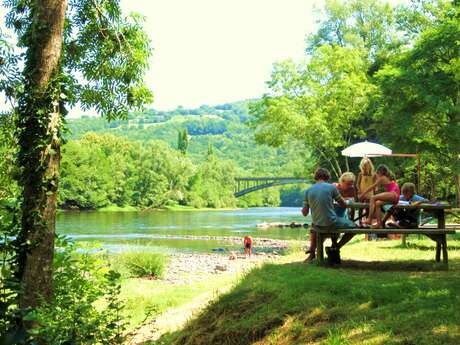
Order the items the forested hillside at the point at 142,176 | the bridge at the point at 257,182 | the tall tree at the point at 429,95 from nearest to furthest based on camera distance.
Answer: the tall tree at the point at 429,95
the forested hillside at the point at 142,176
the bridge at the point at 257,182

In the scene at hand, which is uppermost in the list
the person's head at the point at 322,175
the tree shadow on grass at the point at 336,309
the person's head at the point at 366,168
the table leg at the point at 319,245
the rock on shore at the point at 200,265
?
the person's head at the point at 366,168

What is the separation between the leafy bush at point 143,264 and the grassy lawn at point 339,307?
7454 mm

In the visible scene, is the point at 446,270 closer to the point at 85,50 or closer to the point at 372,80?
the point at 85,50

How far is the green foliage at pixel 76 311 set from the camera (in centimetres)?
457

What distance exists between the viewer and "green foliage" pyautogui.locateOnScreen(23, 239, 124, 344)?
4.57 meters

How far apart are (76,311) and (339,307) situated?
2261 millimetres

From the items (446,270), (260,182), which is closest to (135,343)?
(446,270)

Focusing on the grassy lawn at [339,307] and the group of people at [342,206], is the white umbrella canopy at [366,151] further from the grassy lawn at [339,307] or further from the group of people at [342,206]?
the grassy lawn at [339,307]

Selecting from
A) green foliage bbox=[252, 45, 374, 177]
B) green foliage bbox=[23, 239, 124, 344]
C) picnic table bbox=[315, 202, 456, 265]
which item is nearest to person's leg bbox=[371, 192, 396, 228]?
picnic table bbox=[315, 202, 456, 265]

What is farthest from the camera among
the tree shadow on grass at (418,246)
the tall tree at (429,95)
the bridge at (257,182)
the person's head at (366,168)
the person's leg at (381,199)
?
the bridge at (257,182)

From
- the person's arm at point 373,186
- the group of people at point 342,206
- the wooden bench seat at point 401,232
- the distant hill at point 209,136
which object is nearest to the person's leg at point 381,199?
the group of people at point 342,206

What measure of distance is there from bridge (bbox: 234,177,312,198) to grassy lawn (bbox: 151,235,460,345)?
59.7 m

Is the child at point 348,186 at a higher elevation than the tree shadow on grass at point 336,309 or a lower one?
higher

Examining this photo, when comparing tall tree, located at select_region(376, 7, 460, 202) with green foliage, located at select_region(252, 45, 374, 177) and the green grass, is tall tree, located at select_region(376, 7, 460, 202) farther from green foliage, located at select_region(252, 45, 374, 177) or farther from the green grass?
the green grass
